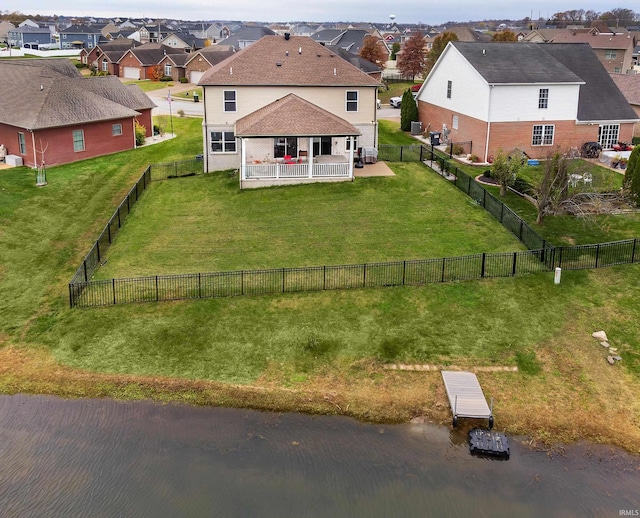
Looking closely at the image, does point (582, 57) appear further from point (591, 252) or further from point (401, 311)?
point (401, 311)

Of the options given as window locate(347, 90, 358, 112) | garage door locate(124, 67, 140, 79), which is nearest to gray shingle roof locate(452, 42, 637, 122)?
window locate(347, 90, 358, 112)

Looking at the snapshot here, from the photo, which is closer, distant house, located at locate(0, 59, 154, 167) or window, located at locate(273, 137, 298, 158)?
window, located at locate(273, 137, 298, 158)

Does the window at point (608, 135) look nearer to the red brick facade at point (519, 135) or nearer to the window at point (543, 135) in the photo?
the red brick facade at point (519, 135)

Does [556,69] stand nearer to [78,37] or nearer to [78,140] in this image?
[78,140]

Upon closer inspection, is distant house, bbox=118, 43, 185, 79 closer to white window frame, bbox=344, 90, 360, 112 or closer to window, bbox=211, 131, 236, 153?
window, bbox=211, 131, 236, 153

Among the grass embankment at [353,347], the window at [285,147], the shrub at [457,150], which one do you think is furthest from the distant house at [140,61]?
the grass embankment at [353,347]

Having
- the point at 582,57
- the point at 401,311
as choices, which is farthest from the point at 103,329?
the point at 582,57
